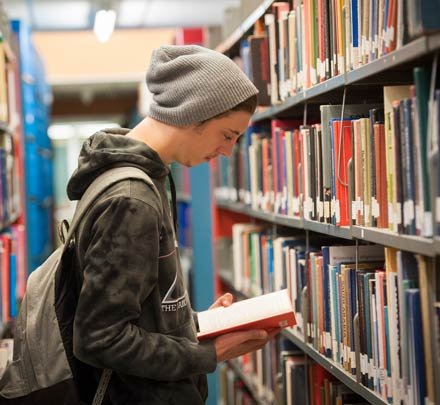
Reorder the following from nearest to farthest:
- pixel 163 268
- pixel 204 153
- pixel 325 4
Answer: pixel 163 268 < pixel 204 153 < pixel 325 4

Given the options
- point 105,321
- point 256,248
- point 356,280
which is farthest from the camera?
point 256,248

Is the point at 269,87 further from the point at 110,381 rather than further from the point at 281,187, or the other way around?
the point at 110,381

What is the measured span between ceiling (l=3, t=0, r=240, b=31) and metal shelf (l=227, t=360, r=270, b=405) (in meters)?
5.45

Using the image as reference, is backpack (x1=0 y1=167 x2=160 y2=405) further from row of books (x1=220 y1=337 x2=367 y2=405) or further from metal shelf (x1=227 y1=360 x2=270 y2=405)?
metal shelf (x1=227 y1=360 x2=270 y2=405)

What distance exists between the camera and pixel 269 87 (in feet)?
9.54

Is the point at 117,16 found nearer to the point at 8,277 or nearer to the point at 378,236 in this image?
the point at 8,277

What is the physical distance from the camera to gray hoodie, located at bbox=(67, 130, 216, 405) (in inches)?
60.8

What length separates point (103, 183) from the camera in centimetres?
163

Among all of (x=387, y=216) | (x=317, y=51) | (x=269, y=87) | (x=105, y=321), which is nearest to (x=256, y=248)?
(x=269, y=87)

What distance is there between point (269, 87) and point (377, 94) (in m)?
0.74

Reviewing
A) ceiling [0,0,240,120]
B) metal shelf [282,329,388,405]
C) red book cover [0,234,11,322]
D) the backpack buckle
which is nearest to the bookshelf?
metal shelf [282,329,388,405]

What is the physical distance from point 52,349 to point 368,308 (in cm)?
82

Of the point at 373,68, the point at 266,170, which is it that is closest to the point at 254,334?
the point at 373,68

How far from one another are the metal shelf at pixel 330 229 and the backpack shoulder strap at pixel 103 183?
0.65m
